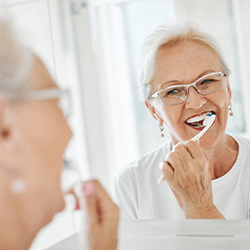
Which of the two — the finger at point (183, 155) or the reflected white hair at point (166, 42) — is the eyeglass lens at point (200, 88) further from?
the finger at point (183, 155)

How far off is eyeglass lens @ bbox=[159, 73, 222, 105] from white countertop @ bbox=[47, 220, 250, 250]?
412 millimetres

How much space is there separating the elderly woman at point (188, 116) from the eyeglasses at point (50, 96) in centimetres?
50

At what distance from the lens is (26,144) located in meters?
0.14

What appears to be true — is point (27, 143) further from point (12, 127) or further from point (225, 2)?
point (225, 2)

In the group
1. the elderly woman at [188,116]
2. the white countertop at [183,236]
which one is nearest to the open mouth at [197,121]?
the elderly woman at [188,116]

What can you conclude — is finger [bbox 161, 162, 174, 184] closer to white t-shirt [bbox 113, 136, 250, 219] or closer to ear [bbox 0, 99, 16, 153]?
white t-shirt [bbox 113, 136, 250, 219]

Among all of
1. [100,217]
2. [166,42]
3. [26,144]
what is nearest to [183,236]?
[100,217]

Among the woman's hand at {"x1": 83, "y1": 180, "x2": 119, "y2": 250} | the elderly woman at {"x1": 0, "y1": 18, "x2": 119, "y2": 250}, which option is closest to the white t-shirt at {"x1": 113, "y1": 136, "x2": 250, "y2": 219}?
the woman's hand at {"x1": 83, "y1": 180, "x2": 119, "y2": 250}

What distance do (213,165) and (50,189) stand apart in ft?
2.10

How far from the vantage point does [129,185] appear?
2.44ft

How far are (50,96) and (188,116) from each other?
23.1 inches

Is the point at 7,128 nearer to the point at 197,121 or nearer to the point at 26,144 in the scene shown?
the point at 26,144

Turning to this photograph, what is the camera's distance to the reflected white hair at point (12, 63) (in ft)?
0.43

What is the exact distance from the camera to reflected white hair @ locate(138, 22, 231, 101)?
2.34 feet
